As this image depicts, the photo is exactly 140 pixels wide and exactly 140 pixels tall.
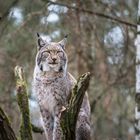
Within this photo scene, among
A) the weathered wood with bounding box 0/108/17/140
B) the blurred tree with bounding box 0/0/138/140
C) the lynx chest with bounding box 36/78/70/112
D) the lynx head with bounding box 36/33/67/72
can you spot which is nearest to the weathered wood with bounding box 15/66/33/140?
the weathered wood with bounding box 0/108/17/140

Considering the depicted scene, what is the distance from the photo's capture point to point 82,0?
28.1 feet

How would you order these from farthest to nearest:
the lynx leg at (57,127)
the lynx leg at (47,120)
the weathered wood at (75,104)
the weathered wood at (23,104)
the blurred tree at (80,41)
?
1. the blurred tree at (80,41)
2. the lynx leg at (47,120)
3. the lynx leg at (57,127)
4. the weathered wood at (23,104)
5. the weathered wood at (75,104)

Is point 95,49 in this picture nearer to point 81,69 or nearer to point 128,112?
point 81,69

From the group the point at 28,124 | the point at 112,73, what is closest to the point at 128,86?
the point at 112,73

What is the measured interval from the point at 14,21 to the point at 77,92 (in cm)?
574

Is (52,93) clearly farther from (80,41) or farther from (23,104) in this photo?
(80,41)

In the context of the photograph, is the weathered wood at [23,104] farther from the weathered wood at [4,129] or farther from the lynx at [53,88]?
the lynx at [53,88]

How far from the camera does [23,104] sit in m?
4.31

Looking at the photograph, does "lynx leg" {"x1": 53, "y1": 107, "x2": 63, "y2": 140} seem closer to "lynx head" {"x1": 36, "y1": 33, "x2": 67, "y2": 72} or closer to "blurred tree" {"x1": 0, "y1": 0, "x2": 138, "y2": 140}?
"lynx head" {"x1": 36, "y1": 33, "x2": 67, "y2": 72}

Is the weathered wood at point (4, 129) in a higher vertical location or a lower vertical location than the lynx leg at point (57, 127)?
higher

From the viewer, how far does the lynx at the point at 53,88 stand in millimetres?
5109

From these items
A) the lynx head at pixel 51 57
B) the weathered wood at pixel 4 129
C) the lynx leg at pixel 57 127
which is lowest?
the lynx leg at pixel 57 127

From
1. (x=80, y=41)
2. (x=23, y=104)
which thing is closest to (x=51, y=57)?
(x=23, y=104)

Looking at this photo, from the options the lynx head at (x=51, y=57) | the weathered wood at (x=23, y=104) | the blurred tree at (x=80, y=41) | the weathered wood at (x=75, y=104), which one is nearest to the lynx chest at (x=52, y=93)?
the lynx head at (x=51, y=57)
